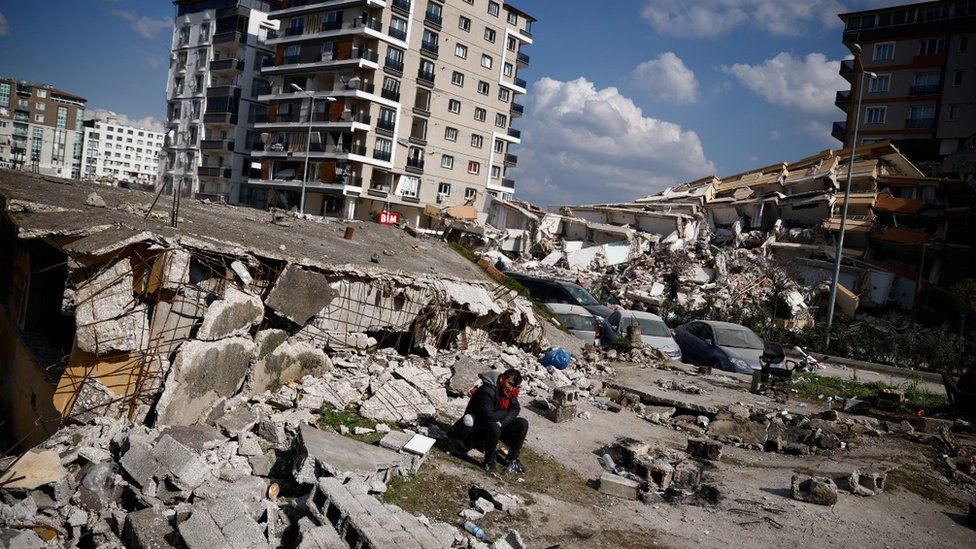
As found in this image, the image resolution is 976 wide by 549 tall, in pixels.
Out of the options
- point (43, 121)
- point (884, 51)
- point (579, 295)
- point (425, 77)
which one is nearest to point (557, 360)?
point (579, 295)

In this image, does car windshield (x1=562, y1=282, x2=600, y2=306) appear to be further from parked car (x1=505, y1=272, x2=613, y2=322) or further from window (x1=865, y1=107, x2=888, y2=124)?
window (x1=865, y1=107, x2=888, y2=124)

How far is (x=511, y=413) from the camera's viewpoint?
7250 mm

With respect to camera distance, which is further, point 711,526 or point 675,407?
point 675,407

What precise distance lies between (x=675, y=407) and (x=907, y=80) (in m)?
42.8

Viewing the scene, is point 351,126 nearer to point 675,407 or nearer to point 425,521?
point 675,407

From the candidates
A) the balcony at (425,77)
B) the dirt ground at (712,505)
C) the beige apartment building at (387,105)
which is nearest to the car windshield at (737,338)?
the dirt ground at (712,505)

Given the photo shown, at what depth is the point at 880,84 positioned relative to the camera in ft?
142

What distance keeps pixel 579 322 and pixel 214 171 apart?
1808 inches

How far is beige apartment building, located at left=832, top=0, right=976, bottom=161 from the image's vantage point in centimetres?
3931

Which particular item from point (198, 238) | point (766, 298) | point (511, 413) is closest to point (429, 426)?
point (511, 413)

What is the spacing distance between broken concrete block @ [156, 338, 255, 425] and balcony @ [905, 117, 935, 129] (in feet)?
156

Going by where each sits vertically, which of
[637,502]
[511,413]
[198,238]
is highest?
[198,238]

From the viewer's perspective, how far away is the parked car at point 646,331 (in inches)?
650

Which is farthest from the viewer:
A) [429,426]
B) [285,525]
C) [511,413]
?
[429,426]
